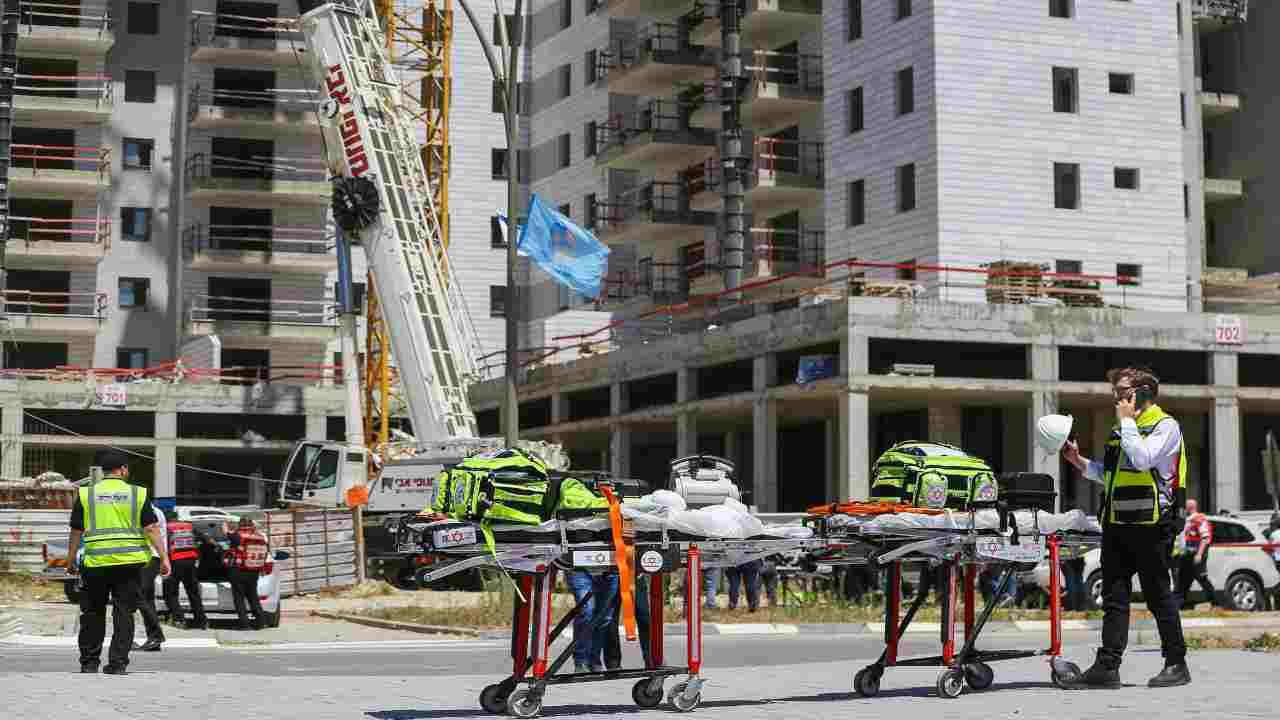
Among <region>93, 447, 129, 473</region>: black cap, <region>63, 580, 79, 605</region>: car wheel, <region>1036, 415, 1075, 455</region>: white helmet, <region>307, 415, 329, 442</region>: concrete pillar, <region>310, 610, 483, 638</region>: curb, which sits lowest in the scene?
<region>310, 610, 483, 638</region>: curb

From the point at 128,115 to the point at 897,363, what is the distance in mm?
36701

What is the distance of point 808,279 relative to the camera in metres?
54.2

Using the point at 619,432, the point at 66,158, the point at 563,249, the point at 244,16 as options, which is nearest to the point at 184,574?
→ the point at 563,249

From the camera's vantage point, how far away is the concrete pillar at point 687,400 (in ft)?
162

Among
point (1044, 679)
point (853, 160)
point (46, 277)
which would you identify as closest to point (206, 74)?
point (46, 277)

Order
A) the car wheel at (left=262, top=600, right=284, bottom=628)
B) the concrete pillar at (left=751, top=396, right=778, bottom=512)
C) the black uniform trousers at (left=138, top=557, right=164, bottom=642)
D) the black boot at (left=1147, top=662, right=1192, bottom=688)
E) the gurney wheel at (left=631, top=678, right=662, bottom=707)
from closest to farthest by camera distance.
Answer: the gurney wheel at (left=631, top=678, right=662, bottom=707) < the black boot at (left=1147, top=662, right=1192, bottom=688) < the black uniform trousers at (left=138, top=557, right=164, bottom=642) < the car wheel at (left=262, top=600, right=284, bottom=628) < the concrete pillar at (left=751, top=396, right=778, bottom=512)

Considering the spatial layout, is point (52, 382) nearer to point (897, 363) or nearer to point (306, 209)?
point (306, 209)

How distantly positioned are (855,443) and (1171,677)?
30802 millimetres

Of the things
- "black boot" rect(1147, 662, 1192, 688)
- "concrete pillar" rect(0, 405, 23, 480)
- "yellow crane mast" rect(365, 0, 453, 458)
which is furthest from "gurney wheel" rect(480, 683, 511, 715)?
"concrete pillar" rect(0, 405, 23, 480)

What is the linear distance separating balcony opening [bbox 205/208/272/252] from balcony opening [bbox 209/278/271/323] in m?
1.15

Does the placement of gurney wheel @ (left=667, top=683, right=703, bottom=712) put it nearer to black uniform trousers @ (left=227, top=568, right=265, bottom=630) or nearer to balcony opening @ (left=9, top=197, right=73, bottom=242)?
black uniform trousers @ (left=227, top=568, right=265, bottom=630)

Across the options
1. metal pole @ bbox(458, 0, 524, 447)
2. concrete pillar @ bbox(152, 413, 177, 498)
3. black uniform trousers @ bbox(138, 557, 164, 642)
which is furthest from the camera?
concrete pillar @ bbox(152, 413, 177, 498)

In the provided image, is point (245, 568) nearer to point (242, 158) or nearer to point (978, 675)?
point (978, 675)

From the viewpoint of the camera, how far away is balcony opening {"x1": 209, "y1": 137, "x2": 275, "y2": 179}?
6894cm
